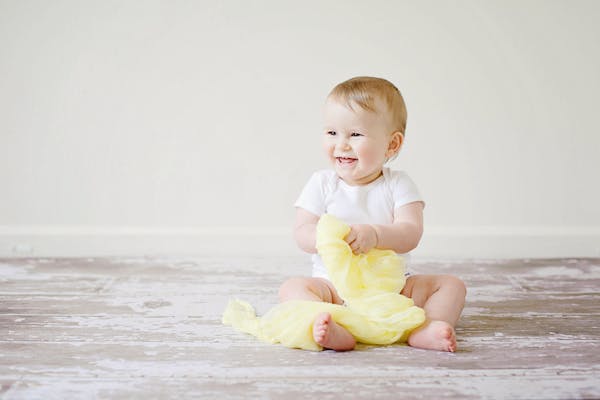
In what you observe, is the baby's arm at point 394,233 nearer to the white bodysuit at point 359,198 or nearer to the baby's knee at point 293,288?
the white bodysuit at point 359,198

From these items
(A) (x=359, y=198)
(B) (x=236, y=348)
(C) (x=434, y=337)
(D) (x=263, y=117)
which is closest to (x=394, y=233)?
(A) (x=359, y=198)

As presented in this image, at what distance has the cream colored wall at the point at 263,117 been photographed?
223 cm

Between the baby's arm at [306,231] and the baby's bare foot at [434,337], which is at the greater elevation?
the baby's arm at [306,231]

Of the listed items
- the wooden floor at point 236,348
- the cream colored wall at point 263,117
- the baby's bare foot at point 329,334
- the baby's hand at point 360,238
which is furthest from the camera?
the cream colored wall at point 263,117

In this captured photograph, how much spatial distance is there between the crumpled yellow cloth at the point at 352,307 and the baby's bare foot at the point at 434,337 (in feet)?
0.06

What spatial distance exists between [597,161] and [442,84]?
0.59 m

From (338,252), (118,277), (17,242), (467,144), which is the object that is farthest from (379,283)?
(17,242)

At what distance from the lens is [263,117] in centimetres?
226

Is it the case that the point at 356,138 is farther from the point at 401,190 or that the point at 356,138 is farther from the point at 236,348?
the point at 236,348

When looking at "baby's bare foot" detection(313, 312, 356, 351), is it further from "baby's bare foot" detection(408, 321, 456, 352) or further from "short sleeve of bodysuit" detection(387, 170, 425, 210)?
"short sleeve of bodysuit" detection(387, 170, 425, 210)

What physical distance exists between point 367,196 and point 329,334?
377 millimetres

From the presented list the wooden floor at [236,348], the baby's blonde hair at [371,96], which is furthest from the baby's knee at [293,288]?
the baby's blonde hair at [371,96]

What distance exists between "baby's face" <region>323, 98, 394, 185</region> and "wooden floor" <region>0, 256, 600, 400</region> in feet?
1.27

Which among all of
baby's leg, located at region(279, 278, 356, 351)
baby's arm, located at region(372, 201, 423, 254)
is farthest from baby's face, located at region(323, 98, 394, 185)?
baby's leg, located at region(279, 278, 356, 351)
